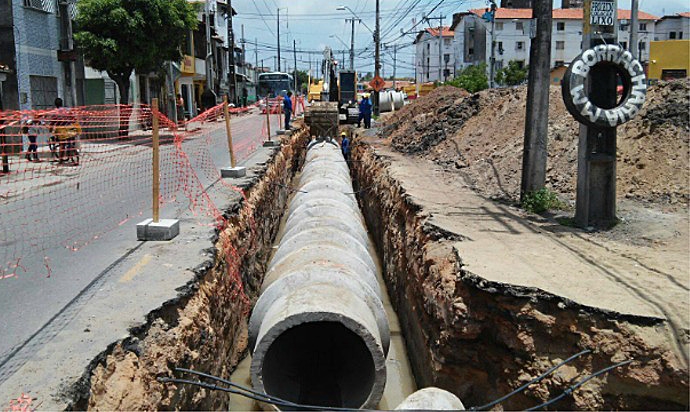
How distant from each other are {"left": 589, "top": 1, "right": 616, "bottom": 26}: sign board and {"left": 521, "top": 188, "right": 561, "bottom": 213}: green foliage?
2689 millimetres

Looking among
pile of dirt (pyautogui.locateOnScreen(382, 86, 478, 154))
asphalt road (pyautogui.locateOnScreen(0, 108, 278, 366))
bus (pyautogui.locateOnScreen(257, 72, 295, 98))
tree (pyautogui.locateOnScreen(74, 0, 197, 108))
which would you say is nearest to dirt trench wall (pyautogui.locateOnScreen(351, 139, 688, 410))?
asphalt road (pyautogui.locateOnScreen(0, 108, 278, 366))

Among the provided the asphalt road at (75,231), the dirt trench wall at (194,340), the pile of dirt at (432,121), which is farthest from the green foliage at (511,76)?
the dirt trench wall at (194,340)

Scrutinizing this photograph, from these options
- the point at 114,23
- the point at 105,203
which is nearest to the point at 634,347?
the point at 105,203

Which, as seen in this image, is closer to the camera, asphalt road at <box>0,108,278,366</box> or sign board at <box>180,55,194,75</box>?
asphalt road at <box>0,108,278,366</box>

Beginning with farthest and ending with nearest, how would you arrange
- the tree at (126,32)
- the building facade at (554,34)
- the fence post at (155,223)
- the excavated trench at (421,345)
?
the building facade at (554,34) → the tree at (126,32) → the fence post at (155,223) → the excavated trench at (421,345)

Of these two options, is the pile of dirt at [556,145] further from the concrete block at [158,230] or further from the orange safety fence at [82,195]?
the concrete block at [158,230]

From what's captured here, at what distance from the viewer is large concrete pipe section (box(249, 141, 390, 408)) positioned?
5.10 meters

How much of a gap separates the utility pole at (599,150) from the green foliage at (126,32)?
15264 mm

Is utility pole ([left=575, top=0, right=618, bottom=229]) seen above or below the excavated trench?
above

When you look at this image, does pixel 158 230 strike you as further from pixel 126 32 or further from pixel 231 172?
pixel 126 32

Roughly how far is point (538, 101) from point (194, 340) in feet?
22.5

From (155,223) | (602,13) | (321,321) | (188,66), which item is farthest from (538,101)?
(188,66)

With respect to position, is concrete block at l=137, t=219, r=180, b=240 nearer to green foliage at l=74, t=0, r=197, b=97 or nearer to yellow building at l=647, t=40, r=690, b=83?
green foliage at l=74, t=0, r=197, b=97

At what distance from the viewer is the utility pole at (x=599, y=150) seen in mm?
7961
